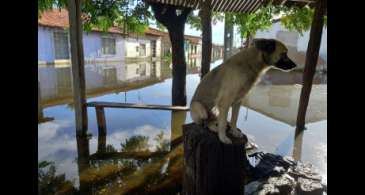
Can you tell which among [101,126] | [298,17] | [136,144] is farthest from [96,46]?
[136,144]

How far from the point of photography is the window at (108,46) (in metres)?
24.5

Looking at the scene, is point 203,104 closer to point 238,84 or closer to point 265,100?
point 238,84

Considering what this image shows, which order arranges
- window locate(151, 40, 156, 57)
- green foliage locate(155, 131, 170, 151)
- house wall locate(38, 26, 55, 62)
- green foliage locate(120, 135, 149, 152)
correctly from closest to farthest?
green foliage locate(120, 135, 149, 152)
green foliage locate(155, 131, 170, 151)
house wall locate(38, 26, 55, 62)
window locate(151, 40, 156, 57)

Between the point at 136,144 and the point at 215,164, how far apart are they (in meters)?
3.54

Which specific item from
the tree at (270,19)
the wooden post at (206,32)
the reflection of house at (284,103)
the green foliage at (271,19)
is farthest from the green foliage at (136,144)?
the green foliage at (271,19)

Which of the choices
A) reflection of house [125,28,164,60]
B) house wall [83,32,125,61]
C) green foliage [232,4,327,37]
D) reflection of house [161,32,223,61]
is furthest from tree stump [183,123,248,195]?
reflection of house [161,32,223,61]

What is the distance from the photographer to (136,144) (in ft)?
18.1

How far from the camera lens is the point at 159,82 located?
1374 cm

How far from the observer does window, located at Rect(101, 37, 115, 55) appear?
2453 cm

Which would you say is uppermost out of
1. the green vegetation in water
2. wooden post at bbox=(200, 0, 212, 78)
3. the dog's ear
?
wooden post at bbox=(200, 0, 212, 78)

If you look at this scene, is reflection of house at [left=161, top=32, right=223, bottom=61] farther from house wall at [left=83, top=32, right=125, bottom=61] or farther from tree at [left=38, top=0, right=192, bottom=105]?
tree at [left=38, top=0, right=192, bottom=105]

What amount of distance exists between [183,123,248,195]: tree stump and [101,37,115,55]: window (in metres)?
24.0

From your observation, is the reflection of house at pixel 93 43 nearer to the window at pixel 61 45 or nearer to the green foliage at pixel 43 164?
the window at pixel 61 45

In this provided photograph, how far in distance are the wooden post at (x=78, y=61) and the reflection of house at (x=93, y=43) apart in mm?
9746
